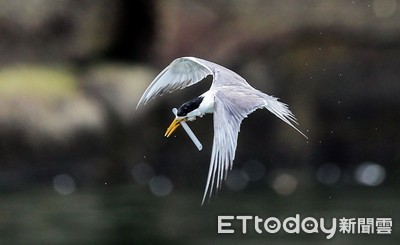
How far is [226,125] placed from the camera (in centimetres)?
283

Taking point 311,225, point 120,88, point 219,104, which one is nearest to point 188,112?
point 219,104

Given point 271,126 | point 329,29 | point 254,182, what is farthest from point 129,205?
point 329,29

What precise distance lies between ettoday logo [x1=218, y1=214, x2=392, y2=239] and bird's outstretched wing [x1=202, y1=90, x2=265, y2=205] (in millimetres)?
1227

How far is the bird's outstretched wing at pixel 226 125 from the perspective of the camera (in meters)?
2.54

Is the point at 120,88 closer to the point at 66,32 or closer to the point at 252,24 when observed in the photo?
the point at 66,32

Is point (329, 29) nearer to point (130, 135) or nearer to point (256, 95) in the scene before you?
point (130, 135)

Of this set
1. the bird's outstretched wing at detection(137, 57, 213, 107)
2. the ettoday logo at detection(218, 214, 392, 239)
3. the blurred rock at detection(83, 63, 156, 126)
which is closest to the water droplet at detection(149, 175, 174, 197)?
the blurred rock at detection(83, 63, 156, 126)

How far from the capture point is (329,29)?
20.6 feet

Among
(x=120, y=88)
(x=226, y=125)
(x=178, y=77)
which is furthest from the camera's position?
(x=120, y=88)

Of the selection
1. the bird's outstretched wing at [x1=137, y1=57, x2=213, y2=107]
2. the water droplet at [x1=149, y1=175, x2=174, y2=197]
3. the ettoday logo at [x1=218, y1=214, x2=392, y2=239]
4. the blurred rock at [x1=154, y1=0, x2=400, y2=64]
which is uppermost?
the blurred rock at [x1=154, y1=0, x2=400, y2=64]

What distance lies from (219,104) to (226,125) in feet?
0.67

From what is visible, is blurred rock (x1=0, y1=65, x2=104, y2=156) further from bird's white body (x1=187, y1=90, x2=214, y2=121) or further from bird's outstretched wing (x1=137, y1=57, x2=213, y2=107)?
bird's white body (x1=187, y1=90, x2=214, y2=121)

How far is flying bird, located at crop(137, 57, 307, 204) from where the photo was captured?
263cm

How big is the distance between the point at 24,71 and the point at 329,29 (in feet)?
6.81
